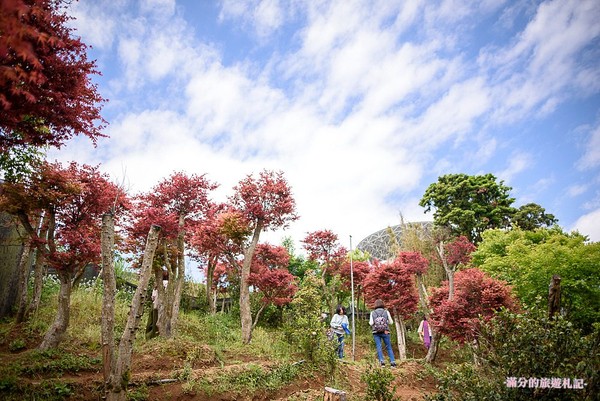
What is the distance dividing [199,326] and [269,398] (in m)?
5.16

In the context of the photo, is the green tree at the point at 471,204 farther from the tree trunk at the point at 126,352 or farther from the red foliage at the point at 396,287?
the tree trunk at the point at 126,352

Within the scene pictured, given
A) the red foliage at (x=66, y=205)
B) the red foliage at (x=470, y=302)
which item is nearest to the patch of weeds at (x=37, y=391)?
the red foliage at (x=66, y=205)

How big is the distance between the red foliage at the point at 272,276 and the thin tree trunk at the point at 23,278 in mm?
6265

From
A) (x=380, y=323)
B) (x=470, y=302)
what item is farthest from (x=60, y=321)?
(x=470, y=302)

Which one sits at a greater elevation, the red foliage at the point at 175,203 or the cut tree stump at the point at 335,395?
the red foliage at the point at 175,203

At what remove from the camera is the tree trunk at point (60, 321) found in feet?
22.0

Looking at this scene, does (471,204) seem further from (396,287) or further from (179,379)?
(179,379)

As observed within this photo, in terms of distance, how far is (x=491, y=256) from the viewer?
1405cm

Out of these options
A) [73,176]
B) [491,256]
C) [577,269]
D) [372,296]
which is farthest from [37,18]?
[491,256]

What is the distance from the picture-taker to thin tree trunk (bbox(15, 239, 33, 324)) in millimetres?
8359

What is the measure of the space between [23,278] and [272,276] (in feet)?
24.0

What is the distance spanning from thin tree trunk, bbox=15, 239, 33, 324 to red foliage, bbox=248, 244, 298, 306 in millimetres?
6265

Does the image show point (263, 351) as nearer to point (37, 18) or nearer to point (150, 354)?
point (150, 354)

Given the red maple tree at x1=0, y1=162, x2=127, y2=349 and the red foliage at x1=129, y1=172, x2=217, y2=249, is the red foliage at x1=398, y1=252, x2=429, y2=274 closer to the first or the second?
the red foliage at x1=129, y1=172, x2=217, y2=249
